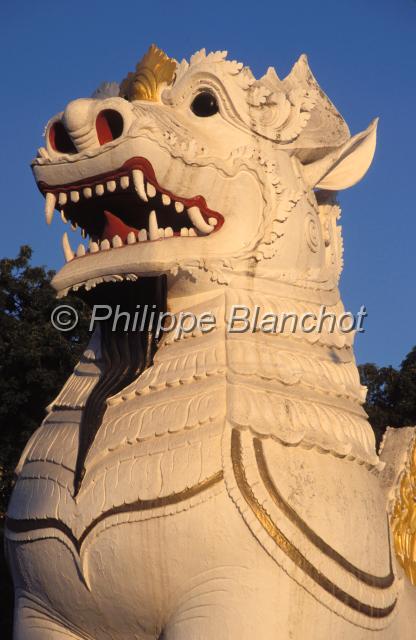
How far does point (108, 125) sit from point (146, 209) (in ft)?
1.40

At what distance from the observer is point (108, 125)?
5062 millimetres

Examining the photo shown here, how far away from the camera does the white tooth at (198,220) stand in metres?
5.07

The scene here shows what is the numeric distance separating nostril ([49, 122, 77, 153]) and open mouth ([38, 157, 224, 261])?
7.8 inches

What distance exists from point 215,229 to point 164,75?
90 centimetres

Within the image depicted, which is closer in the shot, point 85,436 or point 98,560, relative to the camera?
point 98,560

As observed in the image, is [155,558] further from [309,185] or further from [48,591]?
[309,185]

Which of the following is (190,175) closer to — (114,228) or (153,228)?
(153,228)

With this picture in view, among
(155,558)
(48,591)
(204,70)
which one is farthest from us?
(204,70)

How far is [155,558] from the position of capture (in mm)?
4477

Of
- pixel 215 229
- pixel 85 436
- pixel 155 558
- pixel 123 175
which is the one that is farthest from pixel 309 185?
pixel 155 558

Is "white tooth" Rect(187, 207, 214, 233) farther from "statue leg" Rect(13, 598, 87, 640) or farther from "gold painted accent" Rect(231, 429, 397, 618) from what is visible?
"statue leg" Rect(13, 598, 87, 640)

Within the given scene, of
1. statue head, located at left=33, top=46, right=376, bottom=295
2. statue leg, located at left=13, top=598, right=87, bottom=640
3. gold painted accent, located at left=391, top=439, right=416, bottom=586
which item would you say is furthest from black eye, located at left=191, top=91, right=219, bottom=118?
statue leg, located at left=13, top=598, right=87, bottom=640

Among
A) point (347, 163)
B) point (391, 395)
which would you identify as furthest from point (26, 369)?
point (347, 163)

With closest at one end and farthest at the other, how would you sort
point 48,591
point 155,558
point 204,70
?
point 155,558 < point 48,591 < point 204,70
